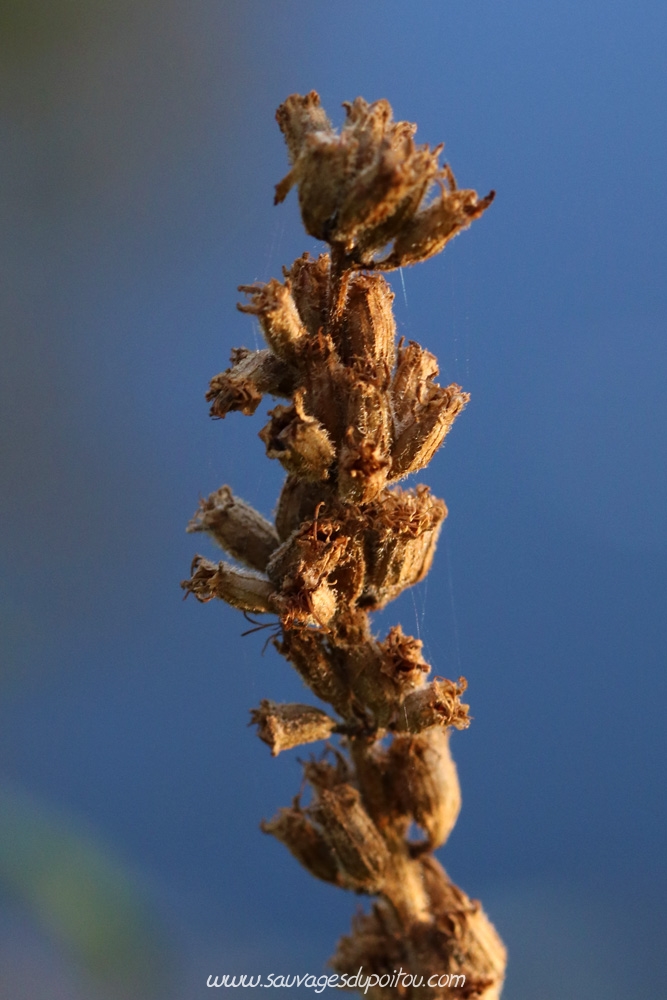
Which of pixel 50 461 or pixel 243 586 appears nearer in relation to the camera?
pixel 243 586

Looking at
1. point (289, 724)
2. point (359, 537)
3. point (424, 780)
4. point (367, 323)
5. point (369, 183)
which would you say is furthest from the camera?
point (424, 780)

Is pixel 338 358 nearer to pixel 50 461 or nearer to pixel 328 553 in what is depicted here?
pixel 328 553

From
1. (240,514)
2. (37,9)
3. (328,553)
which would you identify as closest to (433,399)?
(328,553)

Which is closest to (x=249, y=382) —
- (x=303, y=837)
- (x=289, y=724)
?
(x=289, y=724)

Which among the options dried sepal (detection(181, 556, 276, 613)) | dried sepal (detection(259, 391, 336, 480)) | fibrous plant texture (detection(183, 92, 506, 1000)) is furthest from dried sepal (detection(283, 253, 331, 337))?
dried sepal (detection(181, 556, 276, 613))

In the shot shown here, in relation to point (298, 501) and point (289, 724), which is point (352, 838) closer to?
point (289, 724)

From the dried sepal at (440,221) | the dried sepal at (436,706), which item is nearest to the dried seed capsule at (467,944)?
the dried sepal at (436,706)

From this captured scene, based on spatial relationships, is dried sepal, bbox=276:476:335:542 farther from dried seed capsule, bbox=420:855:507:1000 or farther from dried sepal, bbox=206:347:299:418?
dried seed capsule, bbox=420:855:507:1000
